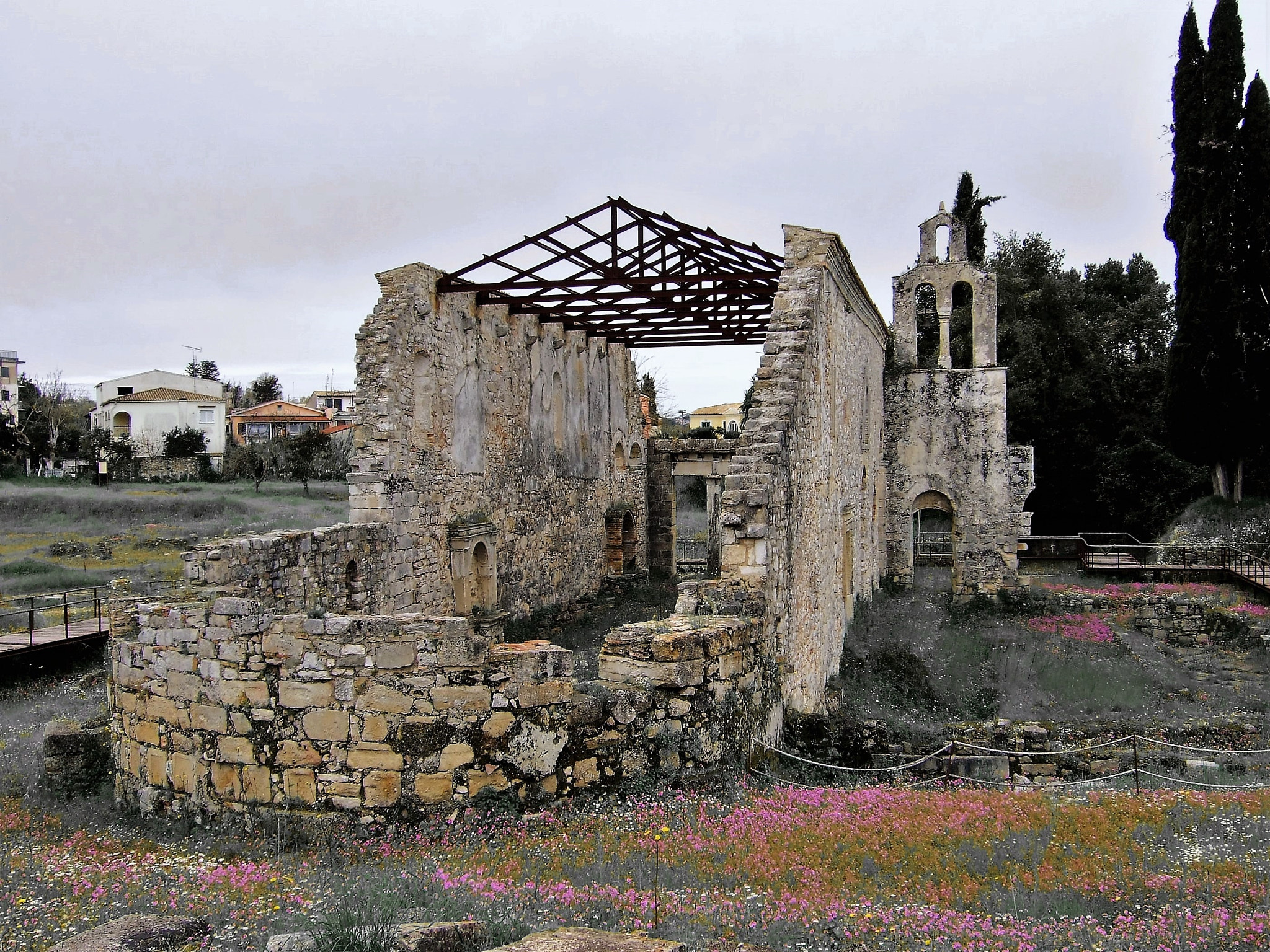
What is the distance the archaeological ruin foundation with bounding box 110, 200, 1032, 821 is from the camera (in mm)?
6340

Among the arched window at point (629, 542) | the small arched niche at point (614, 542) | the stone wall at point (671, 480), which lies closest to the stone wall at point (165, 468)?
the stone wall at point (671, 480)

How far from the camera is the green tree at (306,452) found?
41.2 metres

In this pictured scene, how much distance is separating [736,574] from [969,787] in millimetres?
3232

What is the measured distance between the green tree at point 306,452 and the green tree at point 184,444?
6.49m

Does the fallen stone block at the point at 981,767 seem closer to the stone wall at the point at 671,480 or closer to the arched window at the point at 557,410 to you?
the arched window at the point at 557,410

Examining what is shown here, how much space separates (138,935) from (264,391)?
82.0 metres

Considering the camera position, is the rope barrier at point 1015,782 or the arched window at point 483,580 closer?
the rope barrier at point 1015,782

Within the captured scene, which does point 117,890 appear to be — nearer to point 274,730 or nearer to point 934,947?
point 274,730

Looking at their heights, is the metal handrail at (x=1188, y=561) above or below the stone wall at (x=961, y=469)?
below

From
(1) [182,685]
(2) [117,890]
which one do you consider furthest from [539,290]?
(2) [117,890]

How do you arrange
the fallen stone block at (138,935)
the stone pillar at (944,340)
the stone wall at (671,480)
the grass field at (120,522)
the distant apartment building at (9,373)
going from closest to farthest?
the fallen stone block at (138,935)
the grass field at (120,522)
the stone pillar at (944,340)
the stone wall at (671,480)
the distant apartment building at (9,373)

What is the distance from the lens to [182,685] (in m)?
6.86

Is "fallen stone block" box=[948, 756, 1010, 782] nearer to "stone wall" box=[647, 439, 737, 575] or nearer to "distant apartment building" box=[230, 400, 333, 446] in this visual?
"stone wall" box=[647, 439, 737, 575]

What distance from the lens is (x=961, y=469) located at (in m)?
22.9
